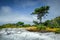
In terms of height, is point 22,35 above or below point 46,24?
below

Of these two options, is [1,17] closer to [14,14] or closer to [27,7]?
[14,14]

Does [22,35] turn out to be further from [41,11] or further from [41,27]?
[41,11]

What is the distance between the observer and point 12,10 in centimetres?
334

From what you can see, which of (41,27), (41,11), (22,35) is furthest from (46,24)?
(22,35)

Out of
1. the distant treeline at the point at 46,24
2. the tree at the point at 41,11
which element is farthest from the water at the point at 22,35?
the tree at the point at 41,11

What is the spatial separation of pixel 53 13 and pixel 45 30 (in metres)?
0.42

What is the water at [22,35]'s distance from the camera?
309cm

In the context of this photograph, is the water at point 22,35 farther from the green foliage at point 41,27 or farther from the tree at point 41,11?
the tree at point 41,11

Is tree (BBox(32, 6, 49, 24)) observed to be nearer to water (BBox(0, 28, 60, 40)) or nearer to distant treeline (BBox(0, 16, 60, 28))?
distant treeline (BBox(0, 16, 60, 28))

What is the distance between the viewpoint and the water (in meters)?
3.09

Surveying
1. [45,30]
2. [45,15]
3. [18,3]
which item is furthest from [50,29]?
[18,3]

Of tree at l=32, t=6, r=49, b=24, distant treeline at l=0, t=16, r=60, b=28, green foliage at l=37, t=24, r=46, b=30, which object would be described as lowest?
green foliage at l=37, t=24, r=46, b=30

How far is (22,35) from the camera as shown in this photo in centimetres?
319

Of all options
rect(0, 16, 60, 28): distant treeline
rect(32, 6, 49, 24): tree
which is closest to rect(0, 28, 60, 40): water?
rect(0, 16, 60, 28): distant treeline
